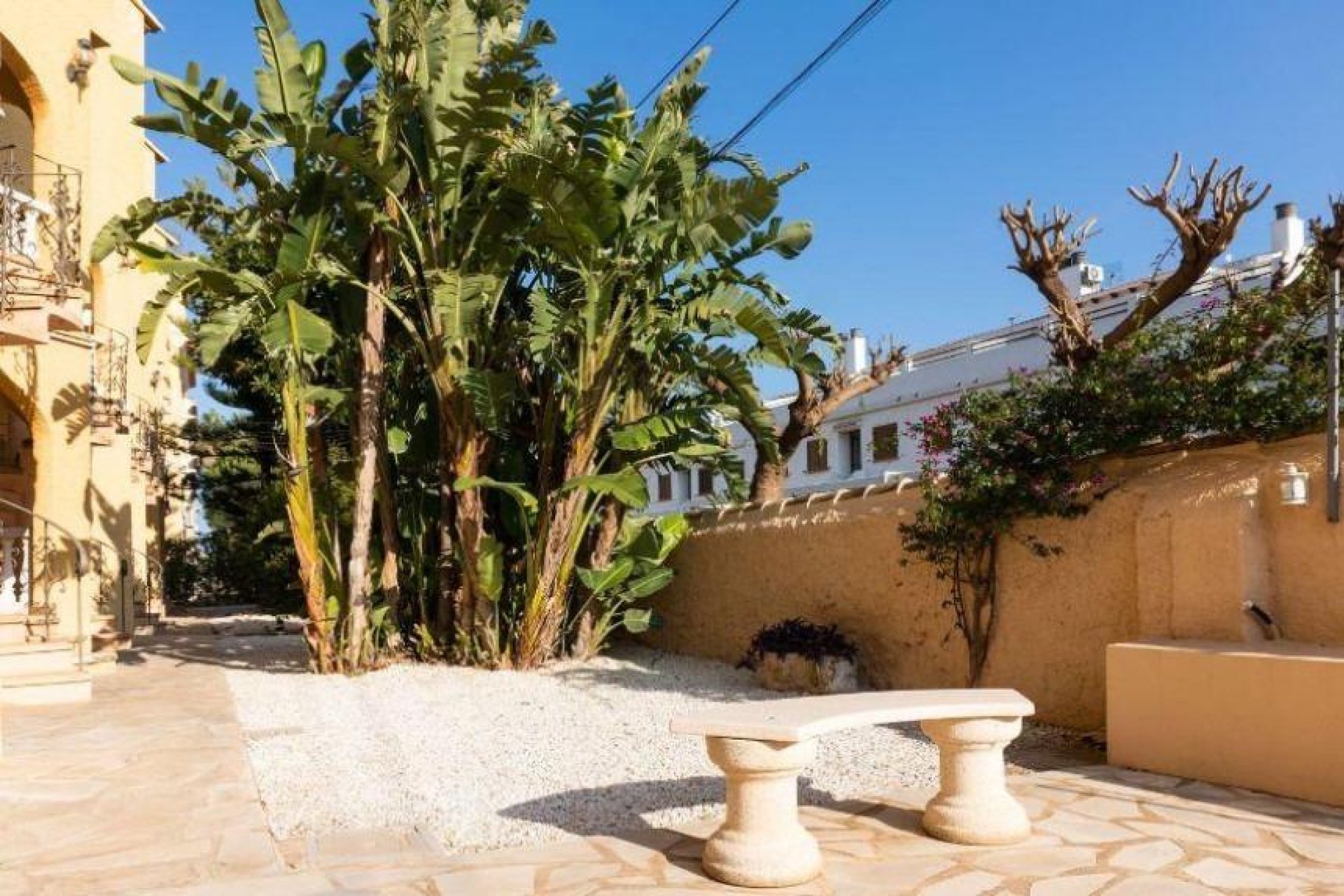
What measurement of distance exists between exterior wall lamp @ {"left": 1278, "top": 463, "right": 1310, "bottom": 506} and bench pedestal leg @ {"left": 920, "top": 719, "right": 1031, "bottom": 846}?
2.50 meters

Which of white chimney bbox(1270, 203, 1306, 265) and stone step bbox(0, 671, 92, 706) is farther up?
white chimney bbox(1270, 203, 1306, 265)

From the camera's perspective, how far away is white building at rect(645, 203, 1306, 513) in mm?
18797

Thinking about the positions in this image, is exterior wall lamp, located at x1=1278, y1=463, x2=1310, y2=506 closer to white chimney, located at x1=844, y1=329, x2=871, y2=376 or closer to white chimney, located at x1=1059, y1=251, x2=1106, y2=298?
white chimney, located at x1=1059, y1=251, x2=1106, y2=298

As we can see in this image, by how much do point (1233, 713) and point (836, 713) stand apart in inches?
99.1

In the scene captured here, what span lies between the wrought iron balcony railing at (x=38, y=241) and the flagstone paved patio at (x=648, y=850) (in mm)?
4970

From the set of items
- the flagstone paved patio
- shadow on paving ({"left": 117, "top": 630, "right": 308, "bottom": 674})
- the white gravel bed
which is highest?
the flagstone paved patio

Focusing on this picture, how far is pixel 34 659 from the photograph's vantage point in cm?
884

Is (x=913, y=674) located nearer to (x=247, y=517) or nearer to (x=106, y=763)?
(x=106, y=763)

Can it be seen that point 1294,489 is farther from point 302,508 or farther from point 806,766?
point 302,508

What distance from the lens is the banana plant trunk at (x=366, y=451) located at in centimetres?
949

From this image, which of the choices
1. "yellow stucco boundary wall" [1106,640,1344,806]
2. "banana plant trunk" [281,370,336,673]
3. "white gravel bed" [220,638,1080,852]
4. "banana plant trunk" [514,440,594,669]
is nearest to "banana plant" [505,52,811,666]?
"banana plant trunk" [514,440,594,669]

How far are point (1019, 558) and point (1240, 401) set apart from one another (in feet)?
6.26

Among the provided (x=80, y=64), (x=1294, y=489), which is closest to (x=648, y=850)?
(x=1294, y=489)

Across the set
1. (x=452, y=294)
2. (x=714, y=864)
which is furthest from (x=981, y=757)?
(x=452, y=294)
